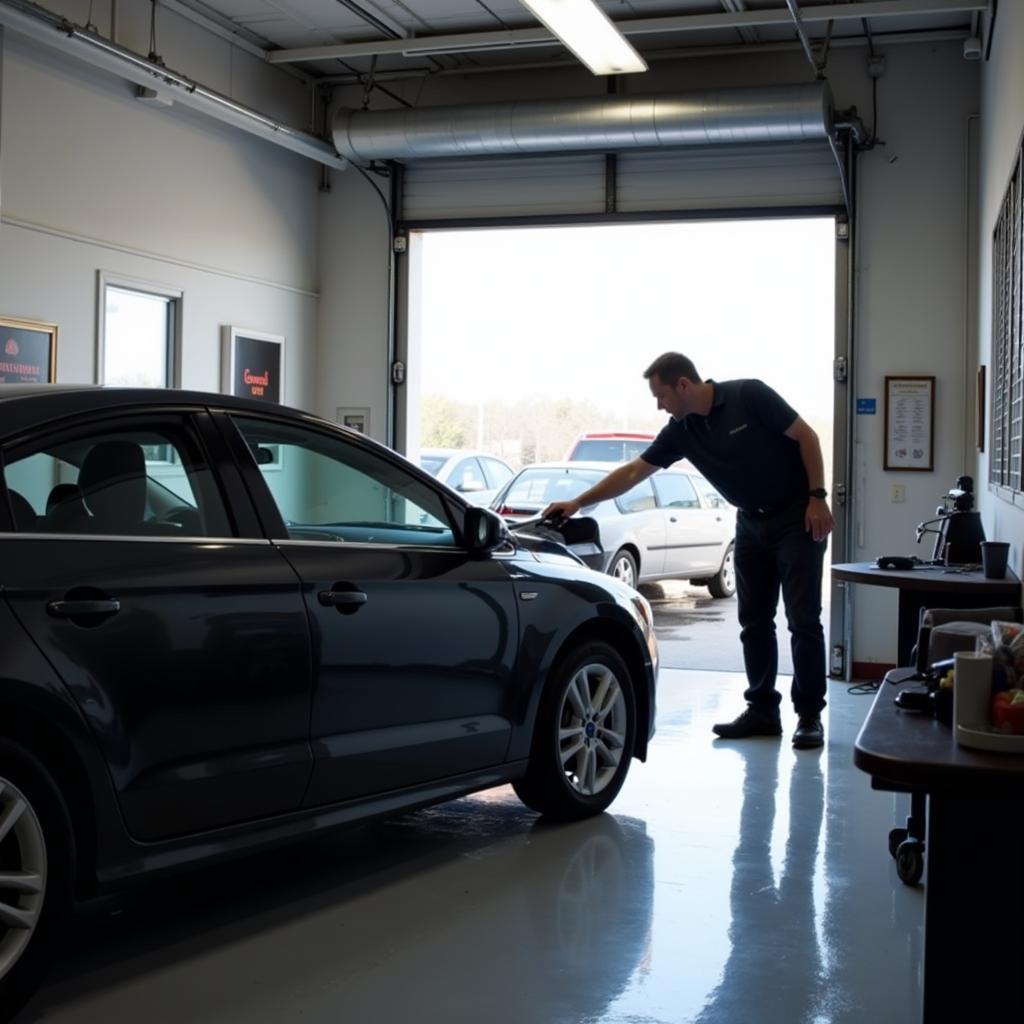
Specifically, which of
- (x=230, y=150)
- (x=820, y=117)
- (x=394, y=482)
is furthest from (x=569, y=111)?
(x=394, y=482)

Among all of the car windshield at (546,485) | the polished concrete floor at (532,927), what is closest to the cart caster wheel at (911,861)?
the polished concrete floor at (532,927)

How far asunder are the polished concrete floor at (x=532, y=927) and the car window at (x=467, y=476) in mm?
7991

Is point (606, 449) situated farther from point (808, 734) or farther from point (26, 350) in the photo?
point (808, 734)

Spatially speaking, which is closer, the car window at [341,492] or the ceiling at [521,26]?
the car window at [341,492]

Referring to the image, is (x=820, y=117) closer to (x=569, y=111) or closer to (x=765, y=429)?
(x=569, y=111)

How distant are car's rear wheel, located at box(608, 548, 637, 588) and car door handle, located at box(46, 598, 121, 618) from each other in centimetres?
859

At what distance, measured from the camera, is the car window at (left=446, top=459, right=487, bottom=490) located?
13094 mm

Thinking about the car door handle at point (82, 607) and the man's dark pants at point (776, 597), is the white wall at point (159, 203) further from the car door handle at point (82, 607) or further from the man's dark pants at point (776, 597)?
the car door handle at point (82, 607)

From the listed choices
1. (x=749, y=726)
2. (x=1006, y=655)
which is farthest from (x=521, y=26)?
(x=1006, y=655)

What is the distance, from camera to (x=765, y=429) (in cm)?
611

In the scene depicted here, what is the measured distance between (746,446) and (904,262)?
3.31 metres

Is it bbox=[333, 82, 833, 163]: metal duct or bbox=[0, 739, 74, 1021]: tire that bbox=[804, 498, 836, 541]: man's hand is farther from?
bbox=[0, 739, 74, 1021]: tire

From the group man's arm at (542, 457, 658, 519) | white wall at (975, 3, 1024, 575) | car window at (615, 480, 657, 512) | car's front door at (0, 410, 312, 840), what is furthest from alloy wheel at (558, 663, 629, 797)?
car window at (615, 480, 657, 512)

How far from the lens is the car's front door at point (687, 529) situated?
1232 cm
